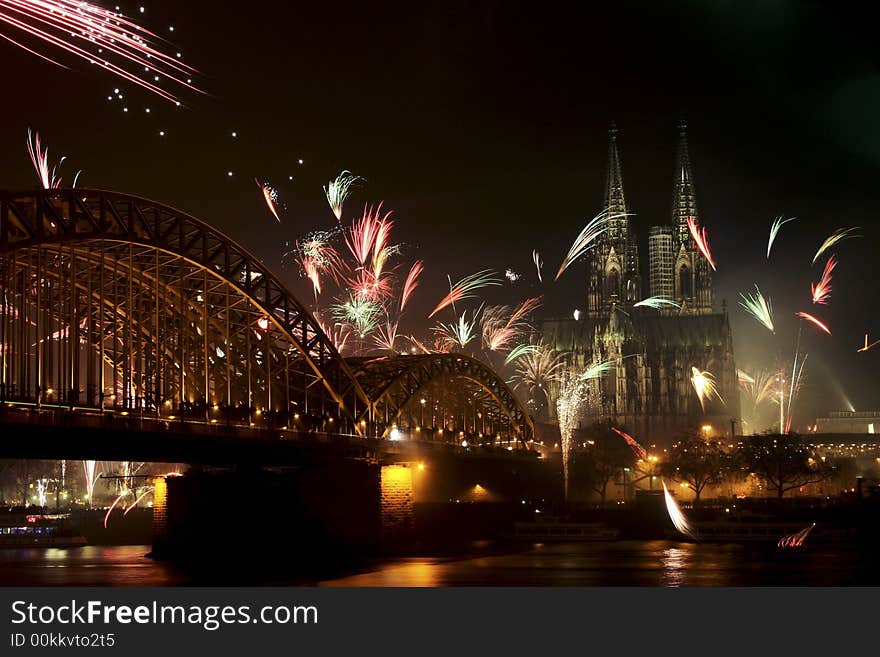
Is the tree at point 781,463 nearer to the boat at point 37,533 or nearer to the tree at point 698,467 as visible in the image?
the tree at point 698,467

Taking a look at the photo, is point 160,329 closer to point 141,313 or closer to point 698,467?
point 141,313

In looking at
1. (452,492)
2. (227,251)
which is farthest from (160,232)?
(452,492)

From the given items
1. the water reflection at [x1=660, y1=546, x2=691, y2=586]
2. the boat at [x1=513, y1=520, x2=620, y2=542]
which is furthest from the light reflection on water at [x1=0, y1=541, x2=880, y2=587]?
the boat at [x1=513, y1=520, x2=620, y2=542]

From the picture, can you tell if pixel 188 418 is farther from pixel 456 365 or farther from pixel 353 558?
pixel 456 365

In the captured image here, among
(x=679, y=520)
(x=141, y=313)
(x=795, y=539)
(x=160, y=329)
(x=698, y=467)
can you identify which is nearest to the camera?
(x=141, y=313)

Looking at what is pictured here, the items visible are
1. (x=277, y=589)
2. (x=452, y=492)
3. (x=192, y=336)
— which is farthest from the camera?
(x=452, y=492)

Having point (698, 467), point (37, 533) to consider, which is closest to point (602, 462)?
point (698, 467)
